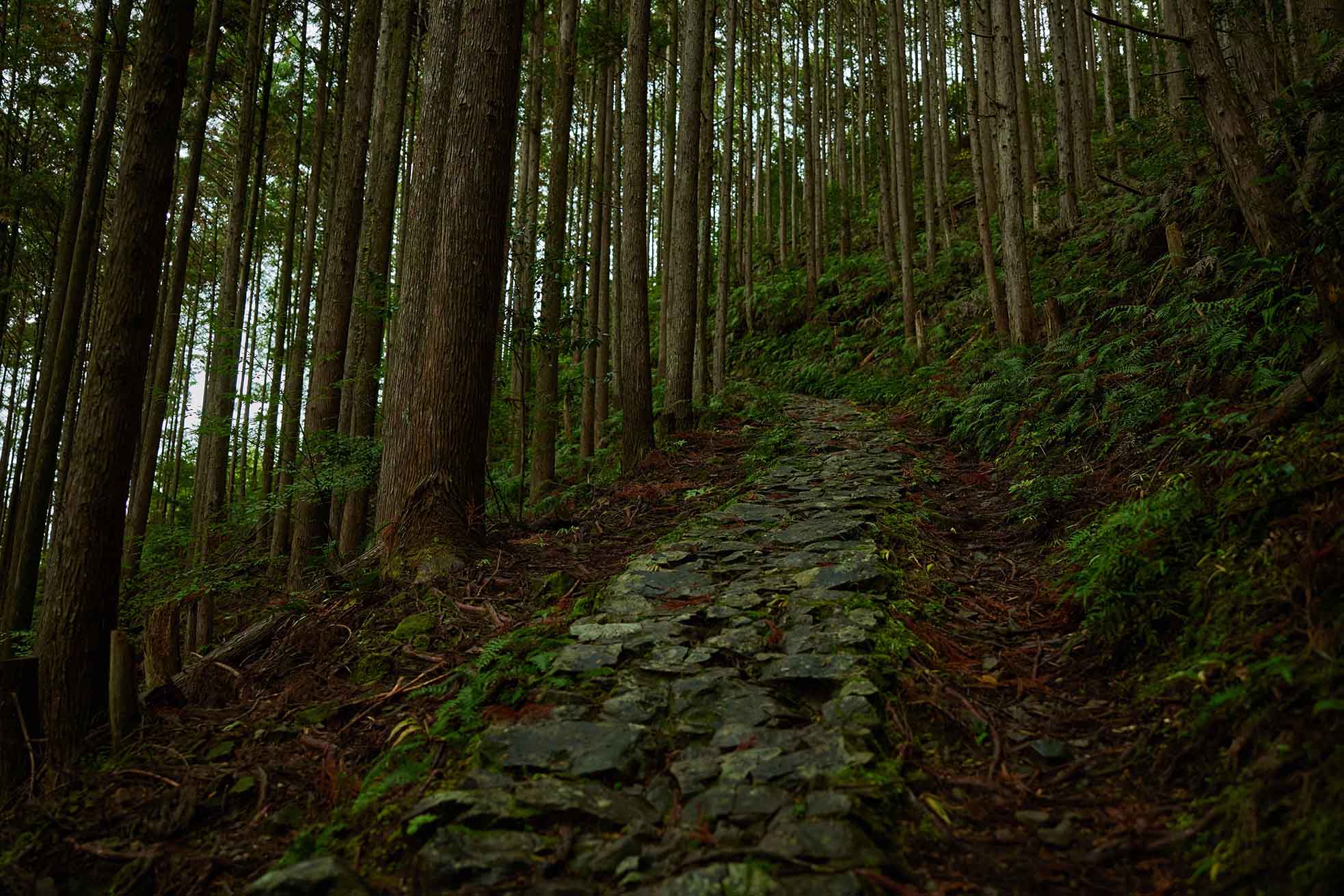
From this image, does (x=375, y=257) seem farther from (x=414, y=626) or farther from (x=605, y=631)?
(x=605, y=631)

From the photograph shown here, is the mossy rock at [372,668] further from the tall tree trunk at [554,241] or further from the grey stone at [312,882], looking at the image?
the tall tree trunk at [554,241]

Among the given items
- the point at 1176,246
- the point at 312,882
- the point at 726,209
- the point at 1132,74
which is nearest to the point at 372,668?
the point at 312,882

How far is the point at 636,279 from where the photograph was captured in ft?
30.9

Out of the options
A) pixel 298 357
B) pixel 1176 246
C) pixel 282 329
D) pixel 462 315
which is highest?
pixel 282 329

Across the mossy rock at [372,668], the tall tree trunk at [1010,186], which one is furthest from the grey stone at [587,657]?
the tall tree trunk at [1010,186]

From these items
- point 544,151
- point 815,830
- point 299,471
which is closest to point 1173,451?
point 815,830

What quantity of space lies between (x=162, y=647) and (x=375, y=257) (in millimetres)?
6527

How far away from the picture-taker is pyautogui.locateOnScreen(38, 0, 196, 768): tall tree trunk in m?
3.35

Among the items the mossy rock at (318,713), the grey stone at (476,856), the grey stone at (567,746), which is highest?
the grey stone at (567,746)

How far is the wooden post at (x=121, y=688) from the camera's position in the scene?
3299mm

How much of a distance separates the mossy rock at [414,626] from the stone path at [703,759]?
0.92 metres

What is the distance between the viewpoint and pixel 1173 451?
14.5 ft

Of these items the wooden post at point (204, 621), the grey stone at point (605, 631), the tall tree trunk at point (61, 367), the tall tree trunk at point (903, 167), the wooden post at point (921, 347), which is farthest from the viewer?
the tall tree trunk at point (903, 167)

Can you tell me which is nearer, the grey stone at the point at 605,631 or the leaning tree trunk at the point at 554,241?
the grey stone at the point at 605,631
